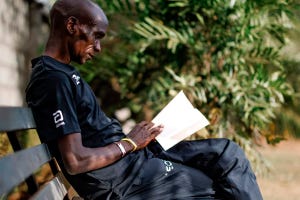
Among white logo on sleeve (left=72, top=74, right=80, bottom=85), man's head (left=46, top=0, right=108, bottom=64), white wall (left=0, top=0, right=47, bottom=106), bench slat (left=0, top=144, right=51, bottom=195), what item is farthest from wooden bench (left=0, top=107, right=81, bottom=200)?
white wall (left=0, top=0, right=47, bottom=106)

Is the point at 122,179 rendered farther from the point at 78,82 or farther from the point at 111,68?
the point at 111,68

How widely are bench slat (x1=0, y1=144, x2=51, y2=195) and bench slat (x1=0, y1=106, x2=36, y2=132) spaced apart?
96 mm

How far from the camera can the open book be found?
3391 mm

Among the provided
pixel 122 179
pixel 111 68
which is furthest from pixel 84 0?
pixel 111 68

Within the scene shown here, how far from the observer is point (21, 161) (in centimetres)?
250

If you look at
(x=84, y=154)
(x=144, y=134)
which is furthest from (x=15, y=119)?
(x=144, y=134)

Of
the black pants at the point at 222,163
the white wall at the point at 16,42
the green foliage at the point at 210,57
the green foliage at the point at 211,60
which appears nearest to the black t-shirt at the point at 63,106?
the black pants at the point at 222,163

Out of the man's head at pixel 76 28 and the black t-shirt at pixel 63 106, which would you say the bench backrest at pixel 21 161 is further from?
the man's head at pixel 76 28

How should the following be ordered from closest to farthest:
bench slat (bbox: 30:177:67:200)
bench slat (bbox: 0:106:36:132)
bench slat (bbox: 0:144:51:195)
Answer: bench slat (bbox: 0:144:51:195), bench slat (bbox: 0:106:36:132), bench slat (bbox: 30:177:67:200)

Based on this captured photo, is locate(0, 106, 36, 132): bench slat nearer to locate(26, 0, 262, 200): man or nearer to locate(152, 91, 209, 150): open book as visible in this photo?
locate(26, 0, 262, 200): man

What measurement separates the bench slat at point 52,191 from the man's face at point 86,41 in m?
0.55

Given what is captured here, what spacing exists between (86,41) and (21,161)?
2.67 feet

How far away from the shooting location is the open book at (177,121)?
3.39 meters

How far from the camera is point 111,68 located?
7.47 metres
